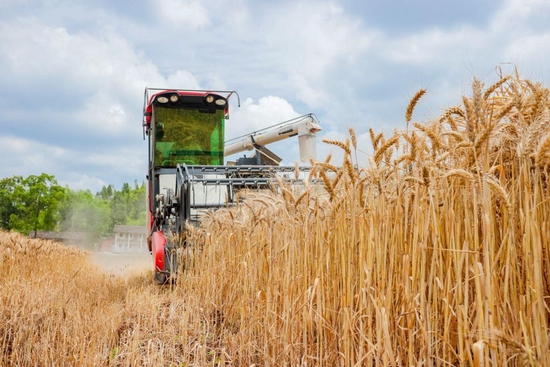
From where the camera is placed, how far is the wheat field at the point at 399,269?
1360mm

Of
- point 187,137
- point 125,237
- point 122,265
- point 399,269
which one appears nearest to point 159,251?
point 187,137

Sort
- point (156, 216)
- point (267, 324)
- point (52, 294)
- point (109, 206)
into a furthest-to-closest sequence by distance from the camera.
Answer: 1. point (109, 206)
2. point (156, 216)
3. point (52, 294)
4. point (267, 324)

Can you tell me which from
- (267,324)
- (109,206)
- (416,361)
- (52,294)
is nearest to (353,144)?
(416,361)

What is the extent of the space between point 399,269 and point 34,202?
117 ft

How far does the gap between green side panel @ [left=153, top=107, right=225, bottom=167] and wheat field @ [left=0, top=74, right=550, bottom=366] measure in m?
3.68

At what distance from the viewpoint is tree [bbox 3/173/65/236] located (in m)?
31.8

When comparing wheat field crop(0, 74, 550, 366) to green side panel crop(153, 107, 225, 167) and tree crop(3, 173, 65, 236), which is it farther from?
tree crop(3, 173, 65, 236)

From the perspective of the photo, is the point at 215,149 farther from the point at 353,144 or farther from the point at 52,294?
the point at 353,144

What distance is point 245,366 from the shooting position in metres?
2.85

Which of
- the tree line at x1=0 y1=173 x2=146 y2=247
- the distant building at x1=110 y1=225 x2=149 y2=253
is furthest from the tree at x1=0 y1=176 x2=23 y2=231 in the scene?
the distant building at x1=110 y1=225 x2=149 y2=253

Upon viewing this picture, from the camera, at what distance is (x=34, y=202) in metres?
32.7

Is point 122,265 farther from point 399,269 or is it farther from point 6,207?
point 6,207

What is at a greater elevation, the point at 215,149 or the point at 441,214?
the point at 215,149

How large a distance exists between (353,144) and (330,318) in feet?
2.69
